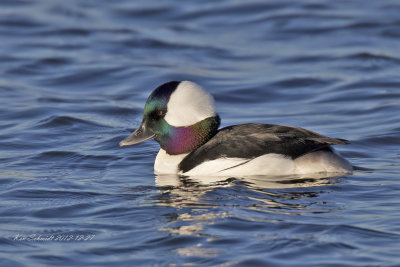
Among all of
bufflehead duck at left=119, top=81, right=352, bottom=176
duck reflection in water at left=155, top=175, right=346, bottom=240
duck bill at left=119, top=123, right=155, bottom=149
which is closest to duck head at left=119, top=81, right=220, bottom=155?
bufflehead duck at left=119, top=81, right=352, bottom=176

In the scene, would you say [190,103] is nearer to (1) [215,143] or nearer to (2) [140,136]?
(1) [215,143]

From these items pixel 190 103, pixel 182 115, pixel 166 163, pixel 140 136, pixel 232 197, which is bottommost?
pixel 232 197

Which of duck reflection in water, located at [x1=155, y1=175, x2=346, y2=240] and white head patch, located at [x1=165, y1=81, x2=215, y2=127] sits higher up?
white head patch, located at [x1=165, y1=81, x2=215, y2=127]

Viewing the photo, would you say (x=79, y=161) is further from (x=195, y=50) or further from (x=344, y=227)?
(x=195, y=50)

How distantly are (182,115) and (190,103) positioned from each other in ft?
0.54

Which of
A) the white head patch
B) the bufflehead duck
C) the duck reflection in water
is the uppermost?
the white head patch

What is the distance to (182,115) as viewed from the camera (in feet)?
32.3

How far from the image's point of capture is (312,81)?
15.0 meters

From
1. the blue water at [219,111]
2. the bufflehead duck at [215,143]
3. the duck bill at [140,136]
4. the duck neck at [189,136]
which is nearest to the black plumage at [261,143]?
the bufflehead duck at [215,143]

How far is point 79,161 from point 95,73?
5.12 metres

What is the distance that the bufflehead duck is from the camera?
9.42m

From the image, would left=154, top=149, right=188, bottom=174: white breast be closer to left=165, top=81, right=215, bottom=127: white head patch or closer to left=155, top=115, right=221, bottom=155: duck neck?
left=155, top=115, right=221, bottom=155: duck neck

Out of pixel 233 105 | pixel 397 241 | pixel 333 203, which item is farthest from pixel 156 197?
pixel 233 105

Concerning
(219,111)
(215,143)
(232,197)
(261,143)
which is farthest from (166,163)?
(219,111)
